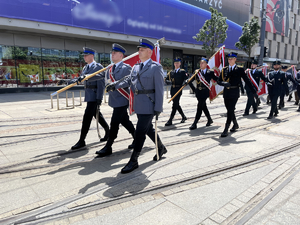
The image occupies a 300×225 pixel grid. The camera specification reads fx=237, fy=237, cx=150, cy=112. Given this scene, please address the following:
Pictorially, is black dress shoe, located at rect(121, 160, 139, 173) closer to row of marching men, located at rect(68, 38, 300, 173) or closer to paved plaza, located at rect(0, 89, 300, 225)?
row of marching men, located at rect(68, 38, 300, 173)

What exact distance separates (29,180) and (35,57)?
56.7 feet

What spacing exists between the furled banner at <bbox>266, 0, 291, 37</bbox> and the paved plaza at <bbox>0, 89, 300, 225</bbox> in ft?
133

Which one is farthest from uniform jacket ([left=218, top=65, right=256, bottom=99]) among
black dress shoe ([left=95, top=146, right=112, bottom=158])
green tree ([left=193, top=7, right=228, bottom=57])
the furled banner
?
the furled banner

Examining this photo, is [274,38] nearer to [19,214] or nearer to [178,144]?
[178,144]

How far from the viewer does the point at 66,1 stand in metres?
16.7

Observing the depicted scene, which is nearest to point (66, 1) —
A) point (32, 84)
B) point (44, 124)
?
point (32, 84)

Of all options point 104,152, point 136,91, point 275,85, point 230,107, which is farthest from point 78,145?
point 275,85

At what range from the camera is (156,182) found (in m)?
3.41

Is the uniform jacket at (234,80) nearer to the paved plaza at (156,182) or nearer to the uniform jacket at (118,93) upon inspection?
the paved plaza at (156,182)

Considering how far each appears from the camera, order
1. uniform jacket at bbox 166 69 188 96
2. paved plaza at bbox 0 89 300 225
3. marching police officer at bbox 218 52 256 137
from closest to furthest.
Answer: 1. paved plaza at bbox 0 89 300 225
2. marching police officer at bbox 218 52 256 137
3. uniform jacket at bbox 166 69 188 96

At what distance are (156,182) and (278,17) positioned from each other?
158 feet

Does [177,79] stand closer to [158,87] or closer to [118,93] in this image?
[118,93]

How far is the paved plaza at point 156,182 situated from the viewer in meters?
2.65

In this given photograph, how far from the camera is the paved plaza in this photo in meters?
2.65
